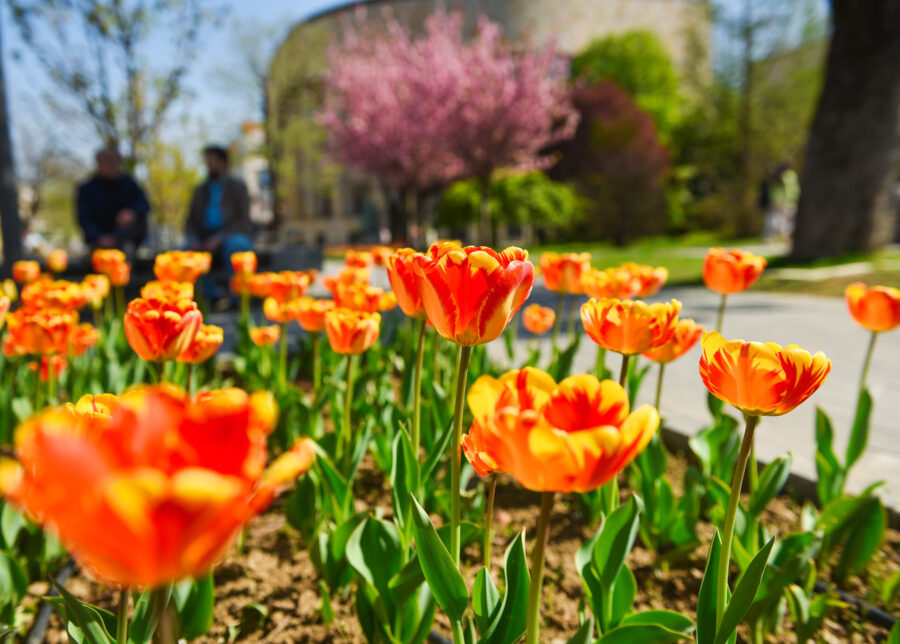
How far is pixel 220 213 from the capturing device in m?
5.88

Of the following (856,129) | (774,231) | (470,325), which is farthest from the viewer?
(774,231)

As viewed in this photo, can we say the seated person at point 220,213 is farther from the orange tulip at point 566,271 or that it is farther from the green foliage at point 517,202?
the green foliage at point 517,202

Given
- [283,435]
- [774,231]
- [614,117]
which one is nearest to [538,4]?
[614,117]

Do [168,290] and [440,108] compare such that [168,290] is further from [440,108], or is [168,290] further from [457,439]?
[440,108]

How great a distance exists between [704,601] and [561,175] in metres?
21.6

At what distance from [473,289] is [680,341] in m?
0.77

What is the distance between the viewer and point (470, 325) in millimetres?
776

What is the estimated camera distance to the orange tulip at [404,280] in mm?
1036

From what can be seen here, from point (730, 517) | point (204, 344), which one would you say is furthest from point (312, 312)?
point (730, 517)

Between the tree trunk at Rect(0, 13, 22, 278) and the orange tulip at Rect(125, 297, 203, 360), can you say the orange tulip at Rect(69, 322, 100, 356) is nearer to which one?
the orange tulip at Rect(125, 297, 203, 360)

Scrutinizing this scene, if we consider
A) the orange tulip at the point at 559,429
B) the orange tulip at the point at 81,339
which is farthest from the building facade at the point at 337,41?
the orange tulip at the point at 559,429

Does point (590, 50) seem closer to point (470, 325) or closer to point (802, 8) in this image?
point (802, 8)

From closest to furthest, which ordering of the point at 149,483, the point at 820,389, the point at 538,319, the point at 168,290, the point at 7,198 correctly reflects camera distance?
the point at 149,483, the point at 168,290, the point at 538,319, the point at 820,389, the point at 7,198

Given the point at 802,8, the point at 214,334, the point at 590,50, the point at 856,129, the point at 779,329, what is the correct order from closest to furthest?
the point at 214,334
the point at 779,329
the point at 856,129
the point at 802,8
the point at 590,50
